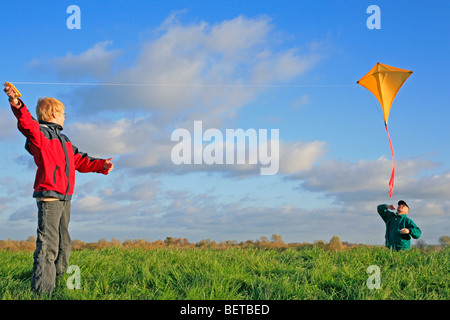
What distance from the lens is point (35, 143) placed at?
5.14m

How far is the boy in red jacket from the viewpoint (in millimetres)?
5125

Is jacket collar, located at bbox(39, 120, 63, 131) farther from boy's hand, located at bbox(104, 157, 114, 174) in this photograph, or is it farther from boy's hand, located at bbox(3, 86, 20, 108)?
boy's hand, located at bbox(104, 157, 114, 174)

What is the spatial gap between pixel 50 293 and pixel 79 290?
1.21 ft

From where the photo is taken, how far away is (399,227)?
29.9ft

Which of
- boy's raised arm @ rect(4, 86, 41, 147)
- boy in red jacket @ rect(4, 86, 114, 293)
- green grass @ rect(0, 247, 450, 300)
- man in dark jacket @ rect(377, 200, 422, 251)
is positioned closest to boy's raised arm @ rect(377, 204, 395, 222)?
man in dark jacket @ rect(377, 200, 422, 251)

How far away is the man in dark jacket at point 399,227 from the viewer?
9.01m

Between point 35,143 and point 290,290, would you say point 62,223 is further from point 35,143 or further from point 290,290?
point 290,290

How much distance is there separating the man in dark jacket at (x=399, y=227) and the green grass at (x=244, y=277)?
145cm

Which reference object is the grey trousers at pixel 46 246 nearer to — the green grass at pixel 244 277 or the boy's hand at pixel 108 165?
the green grass at pixel 244 277

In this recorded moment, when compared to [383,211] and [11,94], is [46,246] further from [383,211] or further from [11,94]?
[383,211]

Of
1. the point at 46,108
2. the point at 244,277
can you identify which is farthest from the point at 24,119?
the point at 244,277

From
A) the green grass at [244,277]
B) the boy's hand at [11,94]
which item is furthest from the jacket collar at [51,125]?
the green grass at [244,277]

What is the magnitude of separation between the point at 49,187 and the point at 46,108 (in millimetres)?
1155
